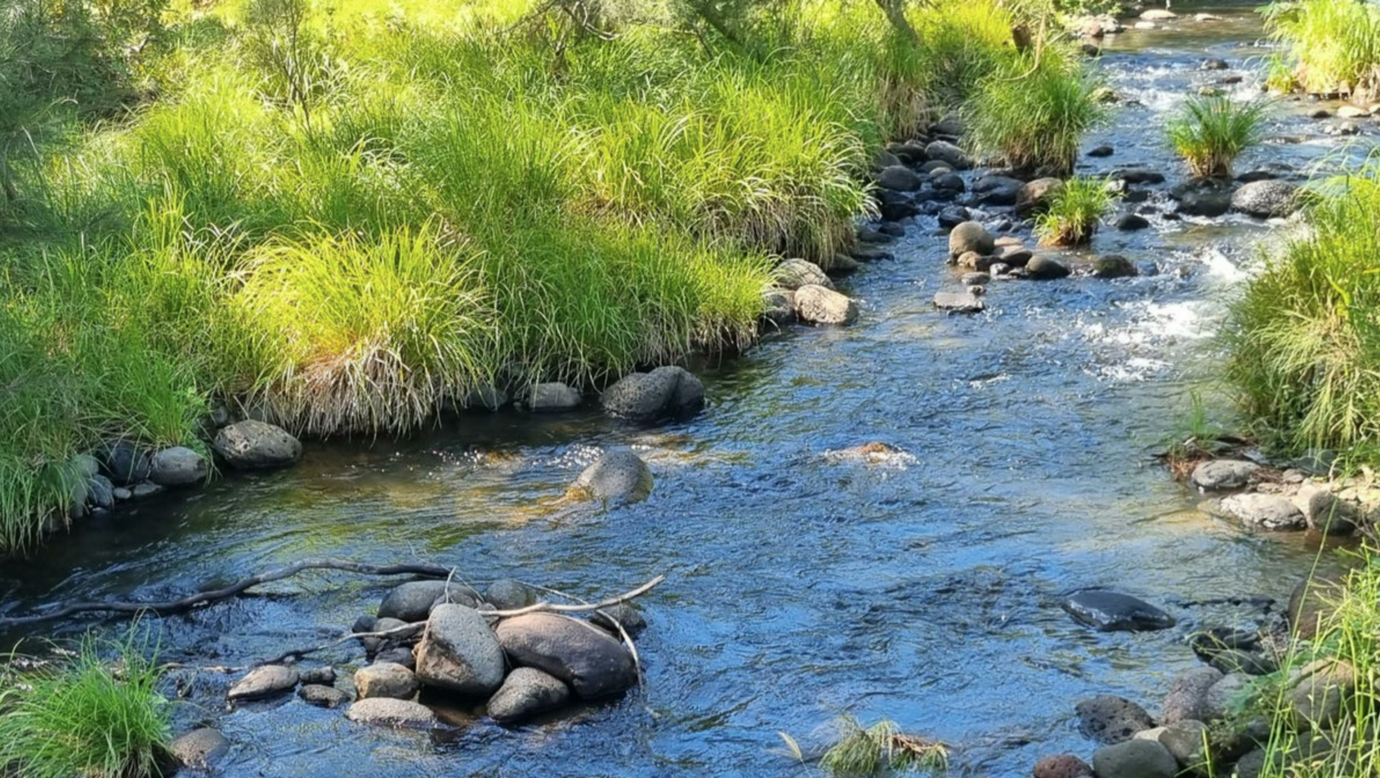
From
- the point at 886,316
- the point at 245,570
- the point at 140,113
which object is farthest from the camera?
the point at 140,113

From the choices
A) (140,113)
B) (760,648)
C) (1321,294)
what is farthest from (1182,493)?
(140,113)

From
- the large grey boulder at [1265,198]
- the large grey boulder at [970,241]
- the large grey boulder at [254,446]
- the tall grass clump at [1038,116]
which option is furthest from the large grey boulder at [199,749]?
the tall grass clump at [1038,116]

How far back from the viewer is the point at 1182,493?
24.1ft

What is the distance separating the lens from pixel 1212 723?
4.79 metres

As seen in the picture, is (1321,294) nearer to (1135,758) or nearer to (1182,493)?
(1182,493)

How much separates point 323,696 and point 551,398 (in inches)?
145

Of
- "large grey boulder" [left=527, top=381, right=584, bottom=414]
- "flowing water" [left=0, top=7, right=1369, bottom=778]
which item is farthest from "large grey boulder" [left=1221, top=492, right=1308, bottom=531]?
"large grey boulder" [left=527, top=381, right=584, bottom=414]

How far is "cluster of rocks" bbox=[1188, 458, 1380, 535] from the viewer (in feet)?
22.1

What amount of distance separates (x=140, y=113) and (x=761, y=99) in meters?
5.08

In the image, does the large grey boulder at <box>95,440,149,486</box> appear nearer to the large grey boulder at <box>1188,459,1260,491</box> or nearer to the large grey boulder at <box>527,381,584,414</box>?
the large grey boulder at <box>527,381,584,414</box>

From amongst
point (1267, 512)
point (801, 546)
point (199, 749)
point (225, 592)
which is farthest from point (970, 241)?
point (199, 749)

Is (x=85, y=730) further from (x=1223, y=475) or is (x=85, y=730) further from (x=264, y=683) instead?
(x=1223, y=475)

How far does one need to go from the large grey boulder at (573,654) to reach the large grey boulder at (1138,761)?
1857 mm

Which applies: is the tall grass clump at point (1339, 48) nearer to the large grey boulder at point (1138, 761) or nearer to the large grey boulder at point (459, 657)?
the large grey boulder at point (1138, 761)
